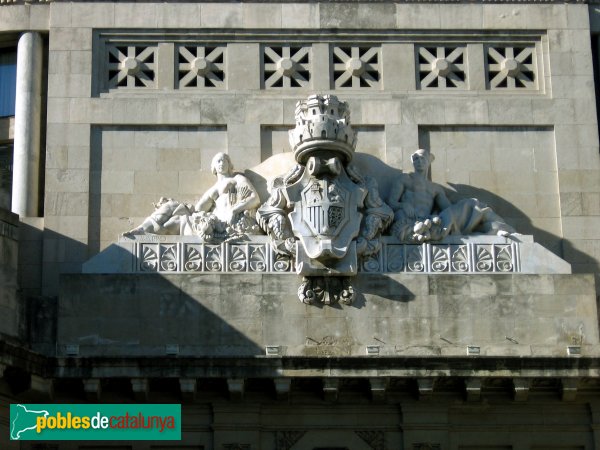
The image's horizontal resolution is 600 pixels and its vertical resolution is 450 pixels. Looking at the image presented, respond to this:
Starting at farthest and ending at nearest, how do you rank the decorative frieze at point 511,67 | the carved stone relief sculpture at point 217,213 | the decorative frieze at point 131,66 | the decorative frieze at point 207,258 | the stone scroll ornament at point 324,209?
the decorative frieze at point 511,67, the decorative frieze at point 131,66, the carved stone relief sculpture at point 217,213, the decorative frieze at point 207,258, the stone scroll ornament at point 324,209

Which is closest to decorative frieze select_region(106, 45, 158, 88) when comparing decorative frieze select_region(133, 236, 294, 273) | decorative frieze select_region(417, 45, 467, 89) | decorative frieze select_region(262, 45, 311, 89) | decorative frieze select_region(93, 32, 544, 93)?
decorative frieze select_region(93, 32, 544, 93)

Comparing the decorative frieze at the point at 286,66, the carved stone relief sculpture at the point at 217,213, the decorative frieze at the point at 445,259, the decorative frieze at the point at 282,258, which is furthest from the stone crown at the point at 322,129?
the decorative frieze at the point at 286,66

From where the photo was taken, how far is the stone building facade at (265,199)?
28.6 m

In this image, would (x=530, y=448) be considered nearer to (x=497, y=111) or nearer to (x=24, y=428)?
(x=497, y=111)

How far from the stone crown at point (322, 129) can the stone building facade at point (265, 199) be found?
131 cm

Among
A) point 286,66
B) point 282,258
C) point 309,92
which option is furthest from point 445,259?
point 286,66

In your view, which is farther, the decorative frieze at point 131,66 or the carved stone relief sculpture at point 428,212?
the decorative frieze at point 131,66

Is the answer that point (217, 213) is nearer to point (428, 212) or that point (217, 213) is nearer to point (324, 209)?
point (324, 209)

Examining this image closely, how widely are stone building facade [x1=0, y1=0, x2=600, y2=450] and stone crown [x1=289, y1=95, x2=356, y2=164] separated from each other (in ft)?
4.31

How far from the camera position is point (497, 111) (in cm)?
3191

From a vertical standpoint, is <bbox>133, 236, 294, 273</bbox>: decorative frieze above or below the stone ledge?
above

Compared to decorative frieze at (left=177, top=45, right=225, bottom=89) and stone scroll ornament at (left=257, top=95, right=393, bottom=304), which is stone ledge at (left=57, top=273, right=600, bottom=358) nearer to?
stone scroll ornament at (left=257, top=95, right=393, bottom=304)

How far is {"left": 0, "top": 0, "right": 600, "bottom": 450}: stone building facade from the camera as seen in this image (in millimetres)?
28578

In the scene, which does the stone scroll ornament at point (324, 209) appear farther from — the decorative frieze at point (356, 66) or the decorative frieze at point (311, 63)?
the decorative frieze at point (311, 63)
